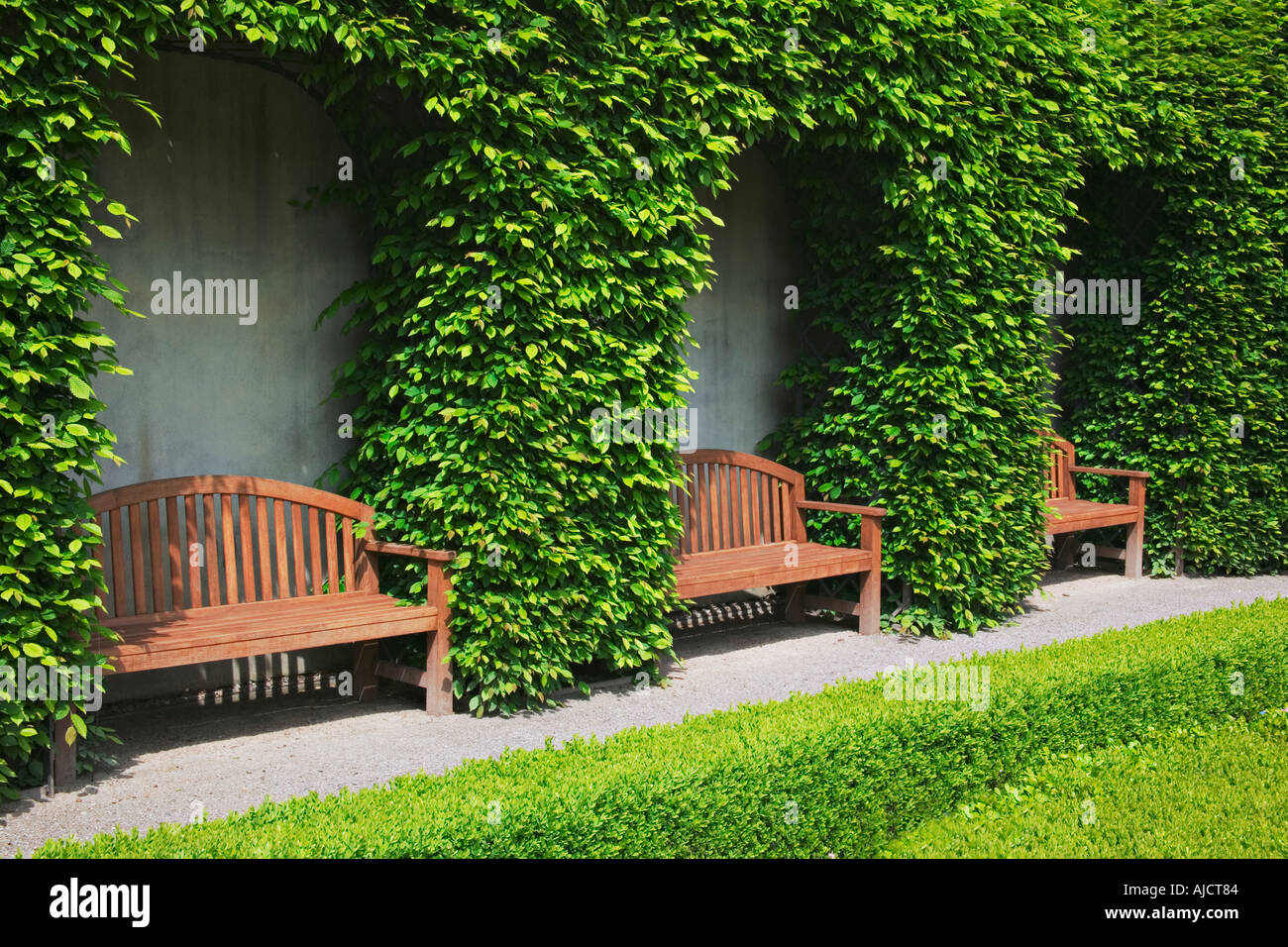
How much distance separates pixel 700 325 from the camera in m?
8.88

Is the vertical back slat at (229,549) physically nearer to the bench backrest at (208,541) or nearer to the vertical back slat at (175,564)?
the bench backrest at (208,541)

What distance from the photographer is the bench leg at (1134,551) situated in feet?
35.1

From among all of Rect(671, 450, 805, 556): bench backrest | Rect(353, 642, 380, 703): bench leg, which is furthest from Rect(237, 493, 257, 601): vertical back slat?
Rect(671, 450, 805, 556): bench backrest

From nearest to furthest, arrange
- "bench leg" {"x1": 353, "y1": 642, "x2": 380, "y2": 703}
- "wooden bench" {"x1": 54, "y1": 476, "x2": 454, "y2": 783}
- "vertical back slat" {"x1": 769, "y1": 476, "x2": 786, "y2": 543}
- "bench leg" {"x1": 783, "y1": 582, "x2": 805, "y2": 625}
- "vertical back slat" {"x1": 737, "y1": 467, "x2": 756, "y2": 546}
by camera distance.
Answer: "wooden bench" {"x1": 54, "y1": 476, "x2": 454, "y2": 783}, "bench leg" {"x1": 353, "y1": 642, "x2": 380, "y2": 703}, "vertical back slat" {"x1": 737, "y1": 467, "x2": 756, "y2": 546}, "vertical back slat" {"x1": 769, "y1": 476, "x2": 786, "y2": 543}, "bench leg" {"x1": 783, "y1": 582, "x2": 805, "y2": 625}

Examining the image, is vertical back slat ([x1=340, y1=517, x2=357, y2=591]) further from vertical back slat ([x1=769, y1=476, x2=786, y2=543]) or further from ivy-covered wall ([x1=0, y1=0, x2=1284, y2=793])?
vertical back slat ([x1=769, y1=476, x2=786, y2=543])

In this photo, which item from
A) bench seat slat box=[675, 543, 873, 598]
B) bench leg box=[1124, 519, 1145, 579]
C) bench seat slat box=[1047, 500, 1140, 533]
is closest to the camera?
bench seat slat box=[675, 543, 873, 598]

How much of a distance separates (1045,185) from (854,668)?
12.7 feet

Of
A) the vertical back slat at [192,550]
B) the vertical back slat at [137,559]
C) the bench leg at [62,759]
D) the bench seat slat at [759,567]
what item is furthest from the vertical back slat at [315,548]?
the bench seat slat at [759,567]

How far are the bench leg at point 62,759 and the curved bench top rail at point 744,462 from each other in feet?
13.9

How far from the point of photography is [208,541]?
6.21m

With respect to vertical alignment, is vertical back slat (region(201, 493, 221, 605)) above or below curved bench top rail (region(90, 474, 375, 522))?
below

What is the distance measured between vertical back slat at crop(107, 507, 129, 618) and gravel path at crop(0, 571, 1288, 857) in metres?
0.65

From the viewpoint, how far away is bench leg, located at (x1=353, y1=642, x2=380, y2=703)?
6.58 meters
